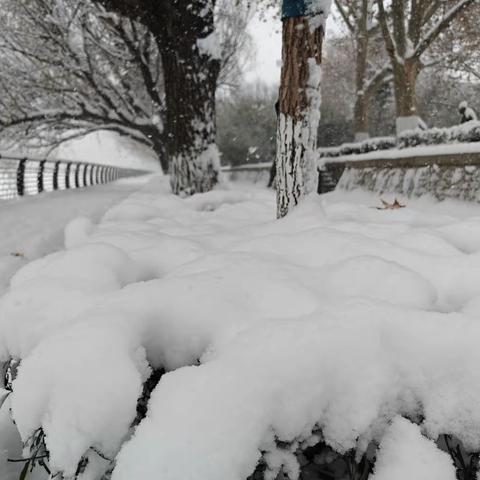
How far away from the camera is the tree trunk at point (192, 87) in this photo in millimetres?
6438

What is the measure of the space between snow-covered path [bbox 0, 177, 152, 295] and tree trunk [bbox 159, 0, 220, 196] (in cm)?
154

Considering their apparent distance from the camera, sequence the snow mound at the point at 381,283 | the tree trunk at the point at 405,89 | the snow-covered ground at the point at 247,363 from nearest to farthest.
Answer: the snow-covered ground at the point at 247,363 → the snow mound at the point at 381,283 → the tree trunk at the point at 405,89

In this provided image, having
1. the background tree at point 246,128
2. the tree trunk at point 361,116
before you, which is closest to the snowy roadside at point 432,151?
the tree trunk at point 361,116

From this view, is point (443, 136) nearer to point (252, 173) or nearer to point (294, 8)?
point (294, 8)

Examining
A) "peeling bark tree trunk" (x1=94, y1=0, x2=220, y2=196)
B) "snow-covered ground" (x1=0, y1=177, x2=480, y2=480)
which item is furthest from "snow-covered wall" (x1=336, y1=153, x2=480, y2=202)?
"snow-covered ground" (x1=0, y1=177, x2=480, y2=480)

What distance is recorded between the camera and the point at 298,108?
336 centimetres

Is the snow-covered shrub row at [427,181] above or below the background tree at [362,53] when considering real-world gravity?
Answer: below

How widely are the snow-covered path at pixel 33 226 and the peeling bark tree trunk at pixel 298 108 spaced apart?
2.20 m

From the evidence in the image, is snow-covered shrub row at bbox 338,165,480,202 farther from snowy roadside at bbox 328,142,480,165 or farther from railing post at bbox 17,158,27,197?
railing post at bbox 17,158,27,197

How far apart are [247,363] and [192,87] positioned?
5.78 m

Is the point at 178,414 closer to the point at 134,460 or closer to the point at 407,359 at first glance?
the point at 134,460

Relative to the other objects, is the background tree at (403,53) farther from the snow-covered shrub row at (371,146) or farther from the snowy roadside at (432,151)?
the snowy roadside at (432,151)

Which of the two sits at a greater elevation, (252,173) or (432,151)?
(432,151)

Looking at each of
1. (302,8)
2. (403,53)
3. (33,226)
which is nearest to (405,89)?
(403,53)
